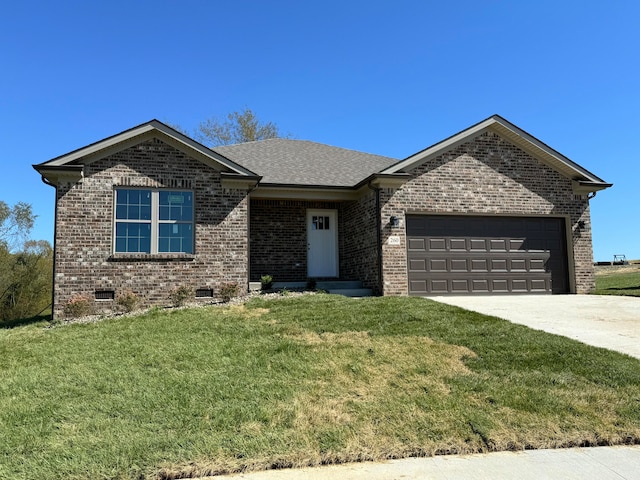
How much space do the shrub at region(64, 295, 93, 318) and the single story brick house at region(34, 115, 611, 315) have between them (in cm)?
45

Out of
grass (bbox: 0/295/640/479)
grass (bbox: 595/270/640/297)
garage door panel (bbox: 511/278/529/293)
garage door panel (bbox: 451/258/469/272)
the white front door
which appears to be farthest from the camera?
the white front door

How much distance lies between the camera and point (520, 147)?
14672 millimetres

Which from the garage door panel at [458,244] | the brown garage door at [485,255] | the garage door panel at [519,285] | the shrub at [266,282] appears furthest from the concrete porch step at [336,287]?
the garage door panel at [519,285]

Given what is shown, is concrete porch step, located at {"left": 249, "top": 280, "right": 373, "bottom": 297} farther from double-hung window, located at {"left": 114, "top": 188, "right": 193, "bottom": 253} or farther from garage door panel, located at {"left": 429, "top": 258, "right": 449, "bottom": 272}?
double-hung window, located at {"left": 114, "top": 188, "right": 193, "bottom": 253}

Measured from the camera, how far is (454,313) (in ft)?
30.0

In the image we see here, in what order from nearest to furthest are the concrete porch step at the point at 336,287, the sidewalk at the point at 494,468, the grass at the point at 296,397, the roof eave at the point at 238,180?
the sidewalk at the point at 494,468, the grass at the point at 296,397, the roof eave at the point at 238,180, the concrete porch step at the point at 336,287

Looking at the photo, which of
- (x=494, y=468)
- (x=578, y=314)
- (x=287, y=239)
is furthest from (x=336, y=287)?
(x=494, y=468)

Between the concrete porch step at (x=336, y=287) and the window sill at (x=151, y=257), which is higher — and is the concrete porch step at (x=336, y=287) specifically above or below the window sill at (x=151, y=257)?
below

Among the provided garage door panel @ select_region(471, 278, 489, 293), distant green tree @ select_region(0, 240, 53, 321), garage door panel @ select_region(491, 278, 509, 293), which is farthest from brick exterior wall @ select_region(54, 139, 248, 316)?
distant green tree @ select_region(0, 240, 53, 321)

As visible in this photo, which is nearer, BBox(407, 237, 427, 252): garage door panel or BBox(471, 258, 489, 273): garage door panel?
BBox(407, 237, 427, 252): garage door panel

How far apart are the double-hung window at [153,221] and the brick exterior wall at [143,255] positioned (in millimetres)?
197

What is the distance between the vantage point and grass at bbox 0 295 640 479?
12.8 feet

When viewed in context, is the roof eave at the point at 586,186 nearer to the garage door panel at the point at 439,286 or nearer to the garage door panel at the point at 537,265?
the garage door panel at the point at 537,265

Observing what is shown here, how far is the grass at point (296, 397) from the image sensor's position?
Result: 3.89 m
